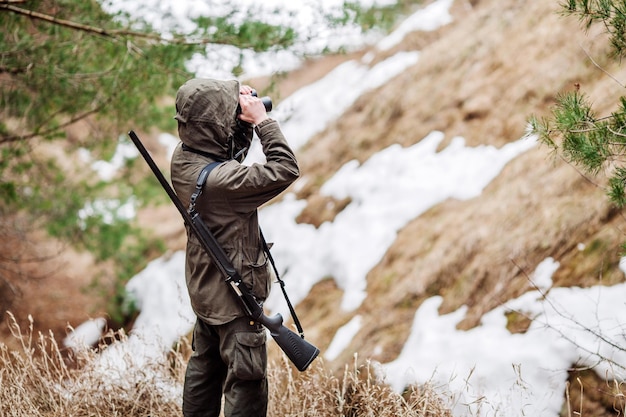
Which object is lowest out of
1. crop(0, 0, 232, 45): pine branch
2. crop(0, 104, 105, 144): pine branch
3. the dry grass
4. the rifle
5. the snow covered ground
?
the snow covered ground

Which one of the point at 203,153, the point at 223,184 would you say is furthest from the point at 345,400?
the point at 203,153

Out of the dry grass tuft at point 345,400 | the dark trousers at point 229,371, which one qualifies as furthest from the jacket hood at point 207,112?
the dry grass tuft at point 345,400

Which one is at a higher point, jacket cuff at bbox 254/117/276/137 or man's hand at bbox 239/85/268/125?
man's hand at bbox 239/85/268/125

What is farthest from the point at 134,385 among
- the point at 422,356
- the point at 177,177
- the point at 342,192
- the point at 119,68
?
the point at 342,192

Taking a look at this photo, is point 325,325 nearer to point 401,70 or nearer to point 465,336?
point 465,336

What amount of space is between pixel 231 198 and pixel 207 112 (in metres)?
0.43

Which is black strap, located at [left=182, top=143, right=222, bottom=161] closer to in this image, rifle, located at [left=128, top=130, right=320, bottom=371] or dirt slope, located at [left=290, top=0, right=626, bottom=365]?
rifle, located at [left=128, top=130, right=320, bottom=371]

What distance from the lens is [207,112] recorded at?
296cm

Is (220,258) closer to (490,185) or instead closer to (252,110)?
(252,110)

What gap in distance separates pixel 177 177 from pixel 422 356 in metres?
2.36

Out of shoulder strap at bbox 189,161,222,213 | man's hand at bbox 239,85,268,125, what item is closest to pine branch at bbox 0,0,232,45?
man's hand at bbox 239,85,268,125

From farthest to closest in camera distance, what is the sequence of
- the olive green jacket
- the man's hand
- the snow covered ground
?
the snow covered ground
the man's hand
the olive green jacket

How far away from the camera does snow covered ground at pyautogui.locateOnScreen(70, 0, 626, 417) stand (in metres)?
3.70

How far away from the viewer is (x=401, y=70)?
970cm
